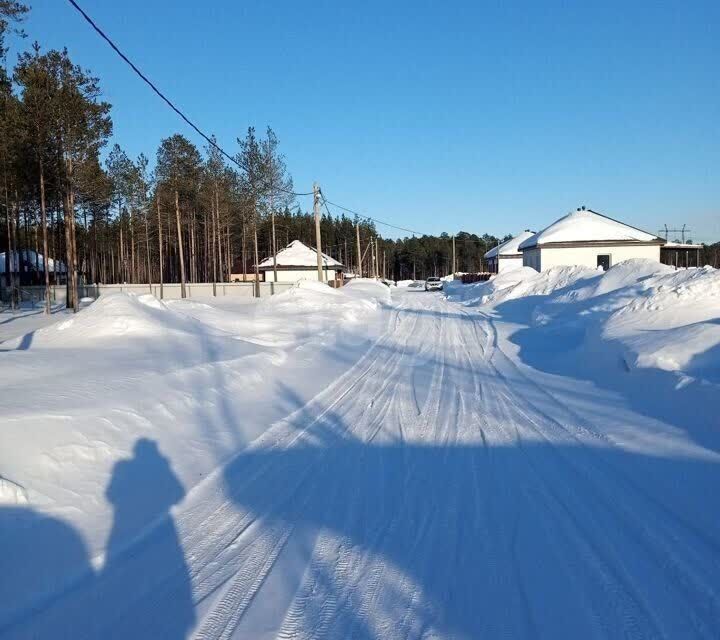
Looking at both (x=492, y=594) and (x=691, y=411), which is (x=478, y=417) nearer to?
(x=691, y=411)

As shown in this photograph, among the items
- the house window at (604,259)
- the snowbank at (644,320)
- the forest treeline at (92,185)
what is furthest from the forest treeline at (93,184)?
the house window at (604,259)

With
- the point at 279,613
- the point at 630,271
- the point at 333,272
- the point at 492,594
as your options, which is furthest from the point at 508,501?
the point at 333,272

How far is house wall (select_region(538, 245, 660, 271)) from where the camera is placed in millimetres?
45625

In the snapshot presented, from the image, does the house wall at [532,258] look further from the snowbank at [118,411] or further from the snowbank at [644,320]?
the snowbank at [118,411]

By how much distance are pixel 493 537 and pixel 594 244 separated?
45180 mm

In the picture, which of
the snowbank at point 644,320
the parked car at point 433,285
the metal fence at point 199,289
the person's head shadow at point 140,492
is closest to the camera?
the person's head shadow at point 140,492

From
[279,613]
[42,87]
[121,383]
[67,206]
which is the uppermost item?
[42,87]

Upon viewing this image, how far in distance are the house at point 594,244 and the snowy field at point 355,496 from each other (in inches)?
1427

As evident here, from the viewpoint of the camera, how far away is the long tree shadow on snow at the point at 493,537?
3.66 meters

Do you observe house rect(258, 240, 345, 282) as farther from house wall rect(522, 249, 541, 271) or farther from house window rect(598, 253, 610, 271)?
house window rect(598, 253, 610, 271)

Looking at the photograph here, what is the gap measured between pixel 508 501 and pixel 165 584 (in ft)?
10.1

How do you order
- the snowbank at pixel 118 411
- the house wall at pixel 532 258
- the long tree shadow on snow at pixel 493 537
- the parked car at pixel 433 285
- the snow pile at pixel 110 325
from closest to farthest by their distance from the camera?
the long tree shadow on snow at pixel 493 537 → the snowbank at pixel 118 411 → the snow pile at pixel 110 325 → the house wall at pixel 532 258 → the parked car at pixel 433 285

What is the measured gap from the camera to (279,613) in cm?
377

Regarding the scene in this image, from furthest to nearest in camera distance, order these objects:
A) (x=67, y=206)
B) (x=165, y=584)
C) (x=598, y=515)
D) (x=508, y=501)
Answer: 1. (x=67, y=206)
2. (x=508, y=501)
3. (x=598, y=515)
4. (x=165, y=584)
